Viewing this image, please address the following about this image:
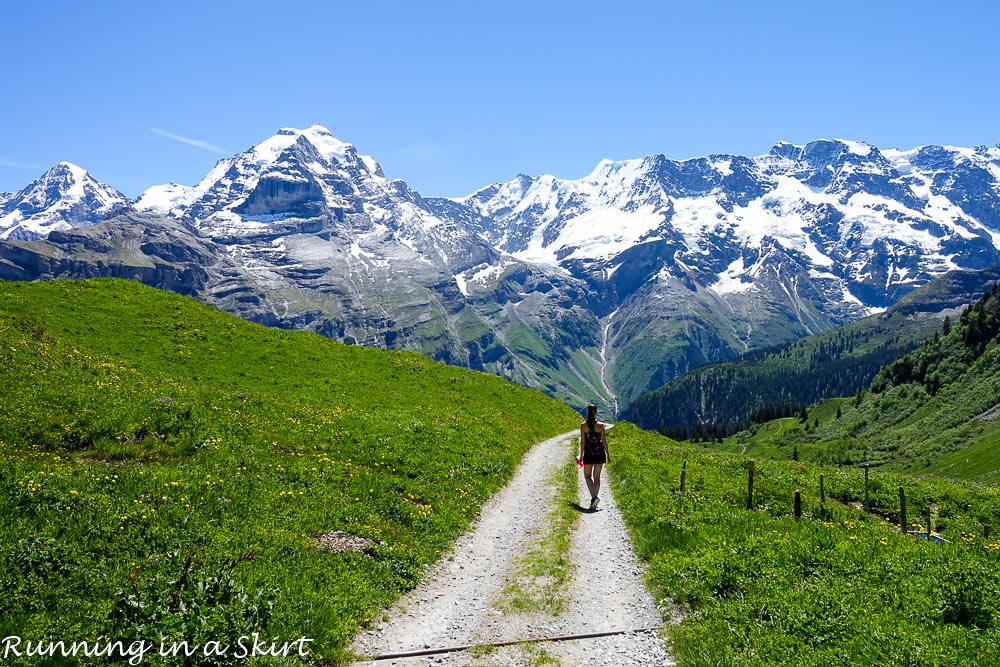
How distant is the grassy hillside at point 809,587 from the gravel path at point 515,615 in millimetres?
878

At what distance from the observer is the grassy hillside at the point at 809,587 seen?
9742 millimetres

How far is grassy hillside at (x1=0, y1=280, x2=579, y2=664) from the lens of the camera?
33.6 feet

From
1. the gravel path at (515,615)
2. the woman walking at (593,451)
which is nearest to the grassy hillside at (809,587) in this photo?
the gravel path at (515,615)

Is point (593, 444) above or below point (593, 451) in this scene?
above

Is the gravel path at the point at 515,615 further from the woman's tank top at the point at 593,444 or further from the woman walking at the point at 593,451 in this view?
the woman's tank top at the point at 593,444

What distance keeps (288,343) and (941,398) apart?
14405 cm

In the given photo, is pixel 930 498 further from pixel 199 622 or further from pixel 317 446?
pixel 199 622

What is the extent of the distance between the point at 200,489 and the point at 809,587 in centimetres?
1569

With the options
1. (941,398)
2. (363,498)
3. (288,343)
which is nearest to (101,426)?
(363,498)

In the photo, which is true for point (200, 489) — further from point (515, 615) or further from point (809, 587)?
point (809, 587)

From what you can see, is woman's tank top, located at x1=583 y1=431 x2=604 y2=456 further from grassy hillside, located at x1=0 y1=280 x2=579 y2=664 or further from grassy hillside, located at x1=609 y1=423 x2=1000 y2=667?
grassy hillside, located at x1=0 y1=280 x2=579 y2=664

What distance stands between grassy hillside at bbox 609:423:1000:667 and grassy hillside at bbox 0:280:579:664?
23.4 feet

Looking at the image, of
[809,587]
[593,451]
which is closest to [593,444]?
[593,451]

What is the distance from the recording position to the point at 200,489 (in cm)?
1598
